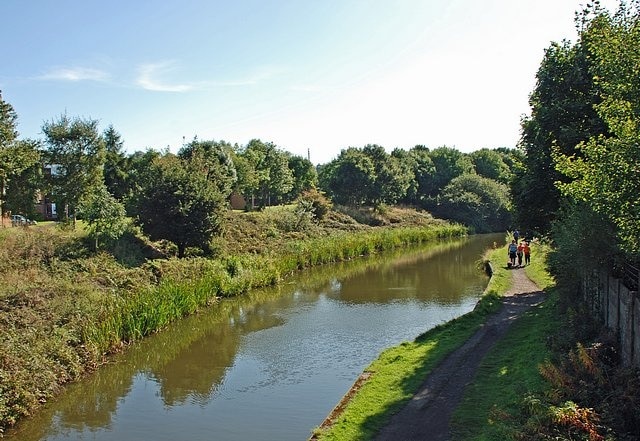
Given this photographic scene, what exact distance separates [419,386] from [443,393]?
0.78 m

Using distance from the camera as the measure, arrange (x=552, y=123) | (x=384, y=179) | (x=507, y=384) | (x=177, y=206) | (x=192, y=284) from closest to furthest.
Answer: (x=507, y=384)
(x=552, y=123)
(x=192, y=284)
(x=177, y=206)
(x=384, y=179)

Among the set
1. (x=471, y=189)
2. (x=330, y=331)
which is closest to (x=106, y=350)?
(x=330, y=331)

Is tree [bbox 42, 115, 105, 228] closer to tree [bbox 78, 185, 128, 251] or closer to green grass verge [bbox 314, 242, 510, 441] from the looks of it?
tree [bbox 78, 185, 128, 251]

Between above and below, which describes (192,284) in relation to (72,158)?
below

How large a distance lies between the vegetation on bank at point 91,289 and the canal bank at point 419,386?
27.9 feet

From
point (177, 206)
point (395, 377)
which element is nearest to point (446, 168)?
point (177, 206)

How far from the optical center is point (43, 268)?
77.8ft

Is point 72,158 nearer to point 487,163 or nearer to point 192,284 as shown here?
point 192,284

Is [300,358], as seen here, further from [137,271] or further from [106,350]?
[137,271]

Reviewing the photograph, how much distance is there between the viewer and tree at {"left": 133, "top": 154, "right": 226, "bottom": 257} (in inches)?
1171

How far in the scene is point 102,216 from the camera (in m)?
27.0

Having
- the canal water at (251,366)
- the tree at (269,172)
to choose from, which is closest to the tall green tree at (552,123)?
the canal water at (251,366)

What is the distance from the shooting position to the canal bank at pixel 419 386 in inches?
443

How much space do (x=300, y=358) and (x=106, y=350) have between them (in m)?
6.75
